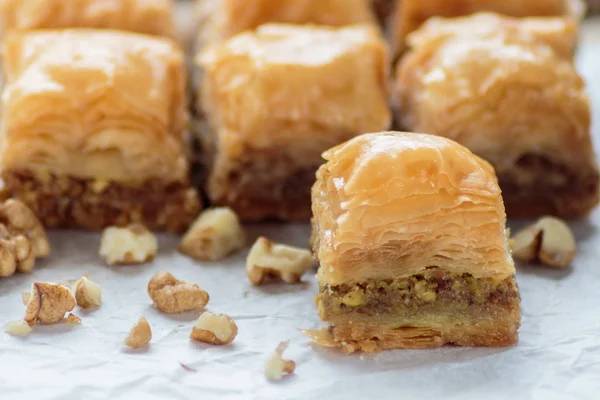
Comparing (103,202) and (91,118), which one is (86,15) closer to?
(91,118)

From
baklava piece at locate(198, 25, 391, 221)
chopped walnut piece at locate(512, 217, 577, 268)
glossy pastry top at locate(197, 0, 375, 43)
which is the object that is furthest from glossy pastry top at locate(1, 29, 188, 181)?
chopped walnut piece at locate(512, 217, 577, 268)

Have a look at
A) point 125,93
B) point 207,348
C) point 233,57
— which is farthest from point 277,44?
point 207,348

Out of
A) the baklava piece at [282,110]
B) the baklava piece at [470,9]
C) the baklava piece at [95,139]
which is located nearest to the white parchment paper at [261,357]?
the baklava piece at [95,139]

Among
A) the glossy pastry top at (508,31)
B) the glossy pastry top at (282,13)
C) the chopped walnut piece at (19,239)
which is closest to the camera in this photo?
the chopped walnut piece at (19,239)

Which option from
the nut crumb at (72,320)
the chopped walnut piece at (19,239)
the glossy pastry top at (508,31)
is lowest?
the nut crumb at (72,320)

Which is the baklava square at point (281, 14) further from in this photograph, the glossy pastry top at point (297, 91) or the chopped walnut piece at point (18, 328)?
Answer: the chopped walnut piece at point (18, 328)

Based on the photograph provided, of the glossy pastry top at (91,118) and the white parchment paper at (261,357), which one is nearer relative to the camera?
the white parchment paper at (261,357)

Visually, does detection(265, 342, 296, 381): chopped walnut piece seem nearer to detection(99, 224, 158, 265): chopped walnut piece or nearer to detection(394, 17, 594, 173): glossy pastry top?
detection(99, 224, 158, 265): chopped walnut piece

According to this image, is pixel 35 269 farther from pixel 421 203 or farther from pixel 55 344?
pixel 421 203
